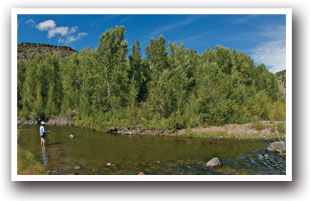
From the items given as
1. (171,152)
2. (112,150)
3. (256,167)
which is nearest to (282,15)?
(256,167)

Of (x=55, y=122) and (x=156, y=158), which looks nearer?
(x=156, y=158)

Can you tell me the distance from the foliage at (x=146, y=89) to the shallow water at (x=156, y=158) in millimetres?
3772

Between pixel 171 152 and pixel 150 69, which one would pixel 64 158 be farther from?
pixel 150 69

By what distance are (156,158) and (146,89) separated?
19.5 meters

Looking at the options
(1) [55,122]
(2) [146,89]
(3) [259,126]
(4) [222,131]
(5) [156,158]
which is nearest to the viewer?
(5) [156,158]

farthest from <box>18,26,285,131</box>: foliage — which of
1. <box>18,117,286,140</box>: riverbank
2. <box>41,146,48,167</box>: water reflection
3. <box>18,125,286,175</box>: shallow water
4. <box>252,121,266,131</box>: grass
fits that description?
<box>41,146,48,167</box>: water reflection

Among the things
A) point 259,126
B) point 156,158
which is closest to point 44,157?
point 156,158

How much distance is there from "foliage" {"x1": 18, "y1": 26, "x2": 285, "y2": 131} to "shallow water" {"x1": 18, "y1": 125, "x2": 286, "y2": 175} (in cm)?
377

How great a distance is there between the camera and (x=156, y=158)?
36.3ft

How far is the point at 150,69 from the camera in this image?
1270 inches

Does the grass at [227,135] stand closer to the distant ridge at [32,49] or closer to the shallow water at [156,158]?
the shallow water at [156,158]

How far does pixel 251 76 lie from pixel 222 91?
1539 cm

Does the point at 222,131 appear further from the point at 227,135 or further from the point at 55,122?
the point at 55,122
